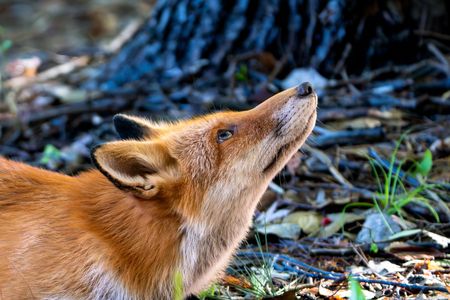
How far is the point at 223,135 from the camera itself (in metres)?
4.24

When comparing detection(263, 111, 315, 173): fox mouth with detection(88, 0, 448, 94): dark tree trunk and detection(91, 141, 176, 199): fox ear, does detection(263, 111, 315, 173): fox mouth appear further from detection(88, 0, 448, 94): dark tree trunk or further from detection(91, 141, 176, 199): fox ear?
detection(88, 0, 448, 94): dark tree trunk

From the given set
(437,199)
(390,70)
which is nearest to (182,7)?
(390,70)

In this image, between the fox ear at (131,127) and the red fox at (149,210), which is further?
the fox ear at (131,127)

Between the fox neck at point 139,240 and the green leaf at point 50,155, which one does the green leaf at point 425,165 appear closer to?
the fox neck at point 139,240

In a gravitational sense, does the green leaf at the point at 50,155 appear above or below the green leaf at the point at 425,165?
below

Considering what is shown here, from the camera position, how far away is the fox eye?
421cm

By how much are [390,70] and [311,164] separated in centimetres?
225

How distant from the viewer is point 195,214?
3994 mm

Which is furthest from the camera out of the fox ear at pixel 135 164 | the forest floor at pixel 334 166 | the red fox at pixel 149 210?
the forest floor at pixel 334 166

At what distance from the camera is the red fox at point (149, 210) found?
12.6ft

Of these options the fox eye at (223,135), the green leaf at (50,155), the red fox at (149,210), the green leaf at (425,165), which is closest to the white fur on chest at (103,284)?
the red fox at (149,210)

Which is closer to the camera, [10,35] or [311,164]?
[311,164]

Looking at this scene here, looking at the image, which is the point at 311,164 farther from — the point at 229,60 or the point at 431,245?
the point at 229,60

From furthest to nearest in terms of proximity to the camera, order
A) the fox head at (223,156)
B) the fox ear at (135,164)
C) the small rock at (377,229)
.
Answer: the small rock at (377,229) < the fox head at (223,156) < the fox ear at (135,164)
